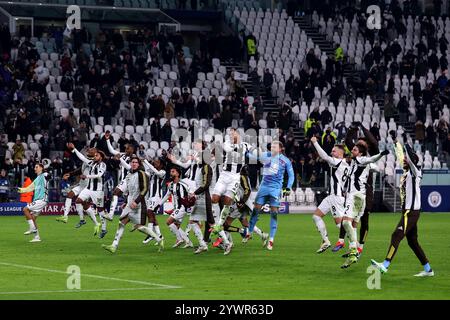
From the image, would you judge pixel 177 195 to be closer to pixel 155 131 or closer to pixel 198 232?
pixel 198 232

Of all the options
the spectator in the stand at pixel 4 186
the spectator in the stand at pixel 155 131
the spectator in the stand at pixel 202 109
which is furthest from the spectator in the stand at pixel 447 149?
the spectator in the stand at pixel 4 186

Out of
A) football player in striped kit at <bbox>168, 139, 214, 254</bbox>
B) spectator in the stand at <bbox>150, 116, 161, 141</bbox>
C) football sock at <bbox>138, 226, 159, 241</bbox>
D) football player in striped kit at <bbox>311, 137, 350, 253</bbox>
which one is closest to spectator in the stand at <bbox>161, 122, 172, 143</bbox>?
spectator in the stand at <bbox>150, 116, 161, 141</bbox>

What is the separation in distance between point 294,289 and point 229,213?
9.17m

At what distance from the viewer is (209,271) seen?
2375cm

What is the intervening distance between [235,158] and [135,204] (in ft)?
9.07

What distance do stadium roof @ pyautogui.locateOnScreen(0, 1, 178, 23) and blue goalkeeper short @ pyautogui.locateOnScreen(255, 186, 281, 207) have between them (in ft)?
98.4

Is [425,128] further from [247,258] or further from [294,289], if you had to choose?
[294,289]

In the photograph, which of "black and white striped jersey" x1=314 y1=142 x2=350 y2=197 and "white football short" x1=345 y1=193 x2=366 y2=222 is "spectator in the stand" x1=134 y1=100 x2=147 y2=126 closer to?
"black and white striped jersey" x1=314 y1=142 x2=350 y2=197

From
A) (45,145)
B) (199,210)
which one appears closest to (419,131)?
(45,145)

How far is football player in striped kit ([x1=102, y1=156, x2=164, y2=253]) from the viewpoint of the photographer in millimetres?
28016

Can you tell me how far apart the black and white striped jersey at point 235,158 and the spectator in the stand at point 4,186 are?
19429 millimetres

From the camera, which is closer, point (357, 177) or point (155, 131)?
point (357, 177)

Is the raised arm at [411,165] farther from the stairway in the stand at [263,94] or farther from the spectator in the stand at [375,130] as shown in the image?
the stairway in the stand at [263,94]

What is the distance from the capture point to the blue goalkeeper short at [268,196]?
29.4m
